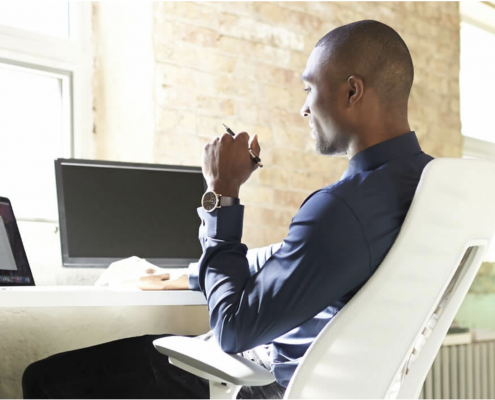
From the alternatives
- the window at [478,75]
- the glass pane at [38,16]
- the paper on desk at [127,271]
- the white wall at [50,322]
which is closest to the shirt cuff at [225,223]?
the paper on desk at [127,271]

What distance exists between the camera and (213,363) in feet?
3.45

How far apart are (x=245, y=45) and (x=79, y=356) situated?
59.1 inches

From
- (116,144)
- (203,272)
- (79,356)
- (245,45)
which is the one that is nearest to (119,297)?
(203,272)

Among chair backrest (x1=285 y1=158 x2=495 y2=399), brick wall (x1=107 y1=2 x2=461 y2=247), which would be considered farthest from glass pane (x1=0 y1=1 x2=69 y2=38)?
chair backrest (x1=285 y1=158 x2=495 y2=399)

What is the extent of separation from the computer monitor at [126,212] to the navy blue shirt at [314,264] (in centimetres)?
89

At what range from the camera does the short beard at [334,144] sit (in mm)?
1288

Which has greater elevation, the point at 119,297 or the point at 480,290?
the point at 119,297

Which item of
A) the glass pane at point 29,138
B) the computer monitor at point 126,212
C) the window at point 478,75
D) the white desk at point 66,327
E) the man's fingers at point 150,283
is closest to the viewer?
the man's fingers at point 150,283

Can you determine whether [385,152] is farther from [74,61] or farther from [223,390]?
[74,61]

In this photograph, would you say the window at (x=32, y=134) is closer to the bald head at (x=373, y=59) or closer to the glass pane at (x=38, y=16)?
the glass pane at (x=38, y=16)

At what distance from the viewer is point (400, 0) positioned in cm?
325

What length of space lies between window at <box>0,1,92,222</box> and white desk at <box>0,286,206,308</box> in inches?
41.0

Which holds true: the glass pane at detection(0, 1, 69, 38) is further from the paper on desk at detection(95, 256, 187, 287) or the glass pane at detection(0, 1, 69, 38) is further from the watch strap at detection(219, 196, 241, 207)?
the watch strap at detection(219, 196, 241, 207)

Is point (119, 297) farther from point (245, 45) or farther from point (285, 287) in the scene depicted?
point (245, 45)
